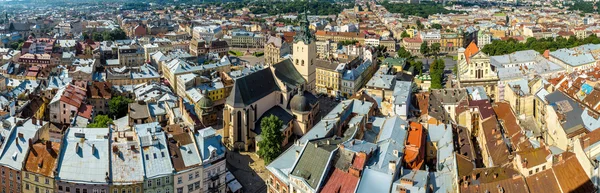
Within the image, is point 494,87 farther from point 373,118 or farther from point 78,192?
A: point 78,192

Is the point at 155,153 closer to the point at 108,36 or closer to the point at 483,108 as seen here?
the point at 483,108

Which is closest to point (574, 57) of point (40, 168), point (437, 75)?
point (437, 75)

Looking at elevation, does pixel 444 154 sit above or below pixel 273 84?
below

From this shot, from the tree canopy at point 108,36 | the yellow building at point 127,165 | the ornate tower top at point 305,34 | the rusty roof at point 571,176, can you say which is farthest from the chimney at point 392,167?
the tree canopy at point 108,36

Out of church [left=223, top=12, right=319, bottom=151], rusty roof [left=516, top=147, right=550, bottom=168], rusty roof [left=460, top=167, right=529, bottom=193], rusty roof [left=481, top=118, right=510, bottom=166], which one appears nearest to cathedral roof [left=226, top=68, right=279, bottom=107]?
church [left=223, top=12, right=319, bottom=151]

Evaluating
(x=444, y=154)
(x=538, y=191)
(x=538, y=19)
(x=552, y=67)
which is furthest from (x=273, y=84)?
(x=538, y=19)
